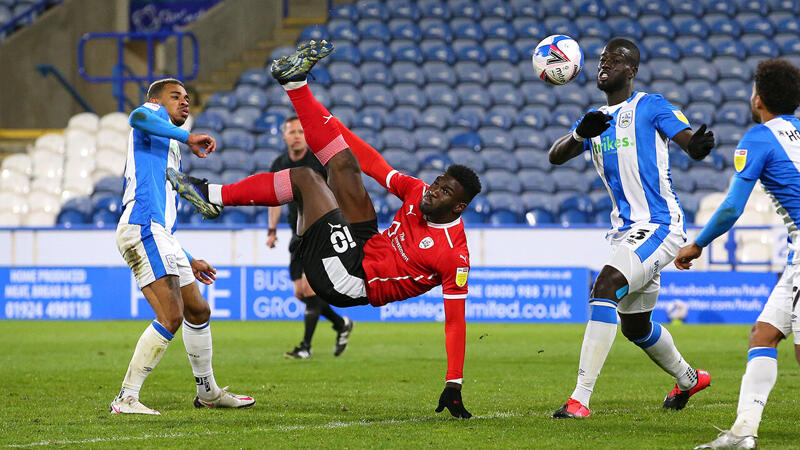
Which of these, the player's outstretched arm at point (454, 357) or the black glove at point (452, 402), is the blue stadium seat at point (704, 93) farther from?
the black glove at point (452, 402)

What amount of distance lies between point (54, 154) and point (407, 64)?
7.64 m

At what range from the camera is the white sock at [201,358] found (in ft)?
23.0

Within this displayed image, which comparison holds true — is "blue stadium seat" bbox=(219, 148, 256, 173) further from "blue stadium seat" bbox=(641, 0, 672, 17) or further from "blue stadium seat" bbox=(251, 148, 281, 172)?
"blue stadium seat" bbox=(641, 0, 672, 17)

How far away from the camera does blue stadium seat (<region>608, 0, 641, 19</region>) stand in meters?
23.4

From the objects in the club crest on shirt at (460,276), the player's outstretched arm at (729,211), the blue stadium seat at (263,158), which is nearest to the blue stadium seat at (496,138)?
the blue stadium seat at (263,158)

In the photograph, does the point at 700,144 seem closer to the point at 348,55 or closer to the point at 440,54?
the point at 440,54

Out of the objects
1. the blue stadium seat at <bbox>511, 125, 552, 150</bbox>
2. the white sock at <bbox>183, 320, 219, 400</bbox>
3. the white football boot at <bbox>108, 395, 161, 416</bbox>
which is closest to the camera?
the white football boot at <bbox>108, 395, 161, 416</bbox>

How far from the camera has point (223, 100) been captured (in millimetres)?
22266

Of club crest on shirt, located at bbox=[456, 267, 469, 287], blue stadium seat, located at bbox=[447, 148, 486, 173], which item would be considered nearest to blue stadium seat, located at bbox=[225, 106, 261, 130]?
blue stadium seat, located at bbox=[447, 148, 486, 173]

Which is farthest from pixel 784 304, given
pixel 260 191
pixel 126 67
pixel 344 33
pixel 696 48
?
pixel 126 67

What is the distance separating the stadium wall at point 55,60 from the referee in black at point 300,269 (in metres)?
15.5

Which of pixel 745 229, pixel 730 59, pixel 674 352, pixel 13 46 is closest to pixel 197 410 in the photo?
pixel 674 352

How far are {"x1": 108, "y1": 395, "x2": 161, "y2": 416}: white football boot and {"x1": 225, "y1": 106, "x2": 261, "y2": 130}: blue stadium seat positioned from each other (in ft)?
49.2

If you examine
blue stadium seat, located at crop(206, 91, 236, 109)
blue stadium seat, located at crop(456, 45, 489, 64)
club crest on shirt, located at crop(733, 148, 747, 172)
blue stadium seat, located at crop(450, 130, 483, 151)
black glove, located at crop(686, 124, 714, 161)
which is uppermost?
blue stadium seat, located at crop(456, 45, 489, 64)
